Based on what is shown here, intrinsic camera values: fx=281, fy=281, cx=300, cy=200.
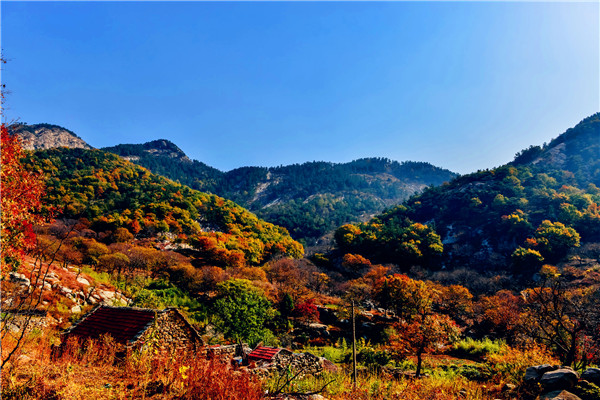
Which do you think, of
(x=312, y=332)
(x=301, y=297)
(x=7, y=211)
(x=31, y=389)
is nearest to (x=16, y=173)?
(x=7, y=211)

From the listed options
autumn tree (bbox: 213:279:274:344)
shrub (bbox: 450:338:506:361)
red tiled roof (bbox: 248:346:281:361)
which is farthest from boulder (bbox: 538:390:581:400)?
shrub (bbox: 450:338:506:361)

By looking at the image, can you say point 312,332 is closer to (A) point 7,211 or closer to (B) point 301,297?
(B) point 301,297

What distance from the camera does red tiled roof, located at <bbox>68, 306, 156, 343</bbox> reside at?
9.97 meters

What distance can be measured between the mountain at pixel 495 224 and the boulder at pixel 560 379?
4992 centimetres

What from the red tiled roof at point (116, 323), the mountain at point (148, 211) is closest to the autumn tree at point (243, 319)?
the red tiled roof at point (116, 323)

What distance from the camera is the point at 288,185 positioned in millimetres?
170000

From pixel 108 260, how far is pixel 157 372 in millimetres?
30329

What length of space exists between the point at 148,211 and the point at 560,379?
6367 cm

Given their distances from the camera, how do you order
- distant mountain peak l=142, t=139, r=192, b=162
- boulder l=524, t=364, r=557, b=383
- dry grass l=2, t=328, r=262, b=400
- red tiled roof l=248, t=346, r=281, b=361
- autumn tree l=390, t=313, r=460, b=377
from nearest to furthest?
dry grass l=2, t=328, r=262, b=400 < boulder l=524, t=364, r=557, b=383 < red tiled roof l=248, t=346, r=281, b=361 < autumn tree l=390, t=313, r=460, b=377 < distant mountain peak l=142, t=139, r=192, b=162

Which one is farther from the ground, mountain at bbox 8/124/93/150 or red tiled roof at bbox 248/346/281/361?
mountain at bbox 8/124/93/150

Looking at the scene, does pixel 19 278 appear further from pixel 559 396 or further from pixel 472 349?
pixel 472 349

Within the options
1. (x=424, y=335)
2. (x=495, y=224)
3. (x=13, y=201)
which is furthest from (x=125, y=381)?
(x=495, y=224)

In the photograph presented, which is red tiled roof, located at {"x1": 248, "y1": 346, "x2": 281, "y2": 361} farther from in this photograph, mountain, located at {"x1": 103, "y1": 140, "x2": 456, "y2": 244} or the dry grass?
mountain, located at {"x1": 103, "y1": 140, "x2": 456, "y2": 244}

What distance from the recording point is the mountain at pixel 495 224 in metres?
50.9
